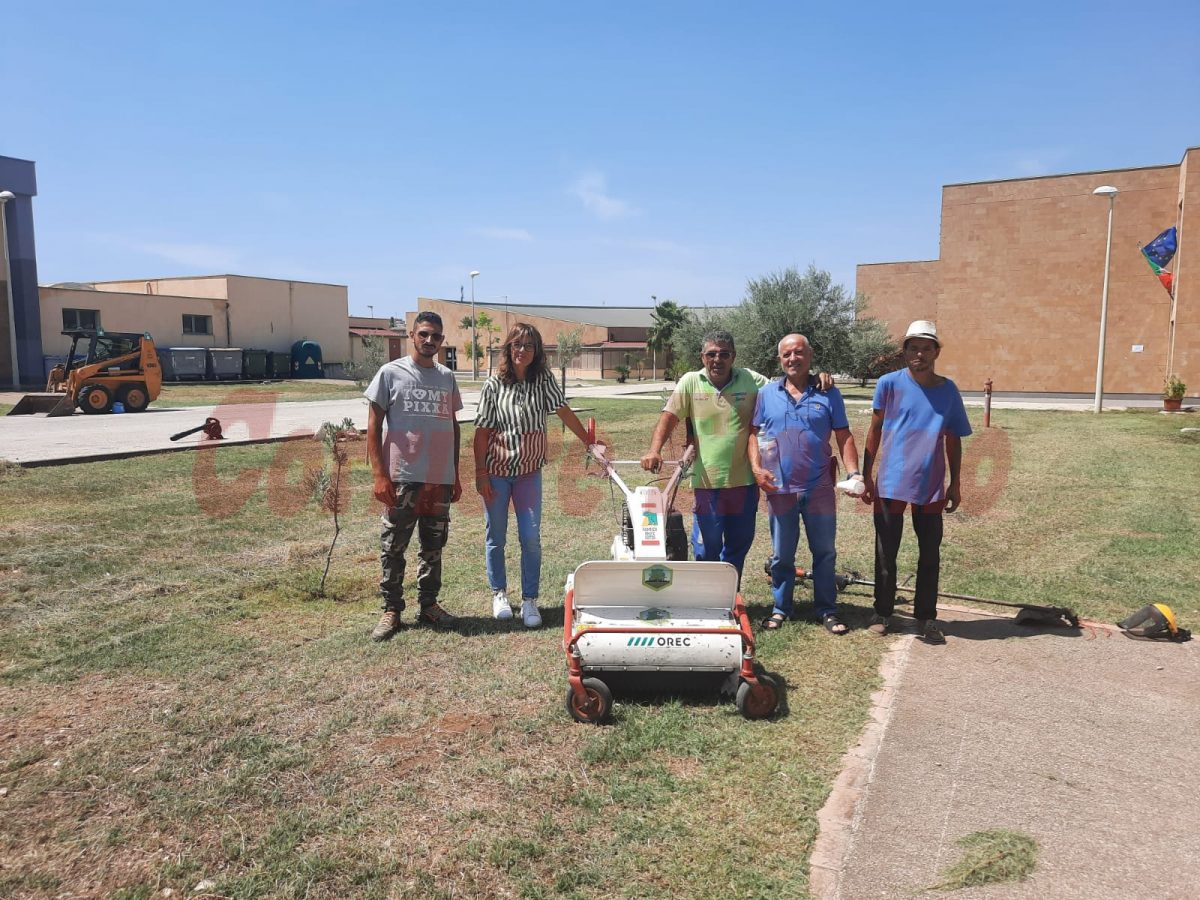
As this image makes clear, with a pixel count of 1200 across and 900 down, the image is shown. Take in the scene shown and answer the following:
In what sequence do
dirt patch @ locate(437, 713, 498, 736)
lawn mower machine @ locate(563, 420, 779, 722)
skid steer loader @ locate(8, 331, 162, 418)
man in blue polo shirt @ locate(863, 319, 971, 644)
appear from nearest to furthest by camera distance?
1. dirt patch @ locate(437, 713, 498, 736)
2. lawn mower machine @ locate(563, 420, 779, 722)
3. man in blue polo shirt @ locate(863, 319, 971, 644)
4. skid steer loader @ locate(8, 331, 162, 418)

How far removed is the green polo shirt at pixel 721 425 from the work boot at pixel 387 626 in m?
2.04

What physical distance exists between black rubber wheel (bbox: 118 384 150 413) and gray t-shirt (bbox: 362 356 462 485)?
2193cm

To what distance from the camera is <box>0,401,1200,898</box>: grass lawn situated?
2697mm

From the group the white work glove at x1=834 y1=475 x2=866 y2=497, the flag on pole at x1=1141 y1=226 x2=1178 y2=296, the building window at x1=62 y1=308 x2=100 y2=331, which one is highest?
the flag on pole at x1=1141 y1=226 x2=1178 y2=296

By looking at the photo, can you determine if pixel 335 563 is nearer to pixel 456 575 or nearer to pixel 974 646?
pixel 456 575

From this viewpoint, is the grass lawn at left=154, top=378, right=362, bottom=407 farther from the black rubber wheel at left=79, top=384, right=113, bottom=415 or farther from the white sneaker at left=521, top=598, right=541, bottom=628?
the white sneaker at left=521, top=598, right=541, bottom=628

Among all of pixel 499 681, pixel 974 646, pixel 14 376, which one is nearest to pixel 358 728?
pixel 499 681

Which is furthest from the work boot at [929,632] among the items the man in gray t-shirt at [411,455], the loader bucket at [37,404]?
the loader bucket at [37,404]

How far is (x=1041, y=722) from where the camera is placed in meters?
3.77

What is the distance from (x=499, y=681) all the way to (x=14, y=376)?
39.8m

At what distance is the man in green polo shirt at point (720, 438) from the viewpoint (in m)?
5.02

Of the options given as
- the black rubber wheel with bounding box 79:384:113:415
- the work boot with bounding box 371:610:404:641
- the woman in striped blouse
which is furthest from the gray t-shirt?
the black rubber wheel with bounding box 79:384:113:415

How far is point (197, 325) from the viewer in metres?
46.8

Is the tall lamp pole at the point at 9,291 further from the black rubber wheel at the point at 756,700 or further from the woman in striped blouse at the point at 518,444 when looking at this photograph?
the black rubber wheel at the point at 756,700
